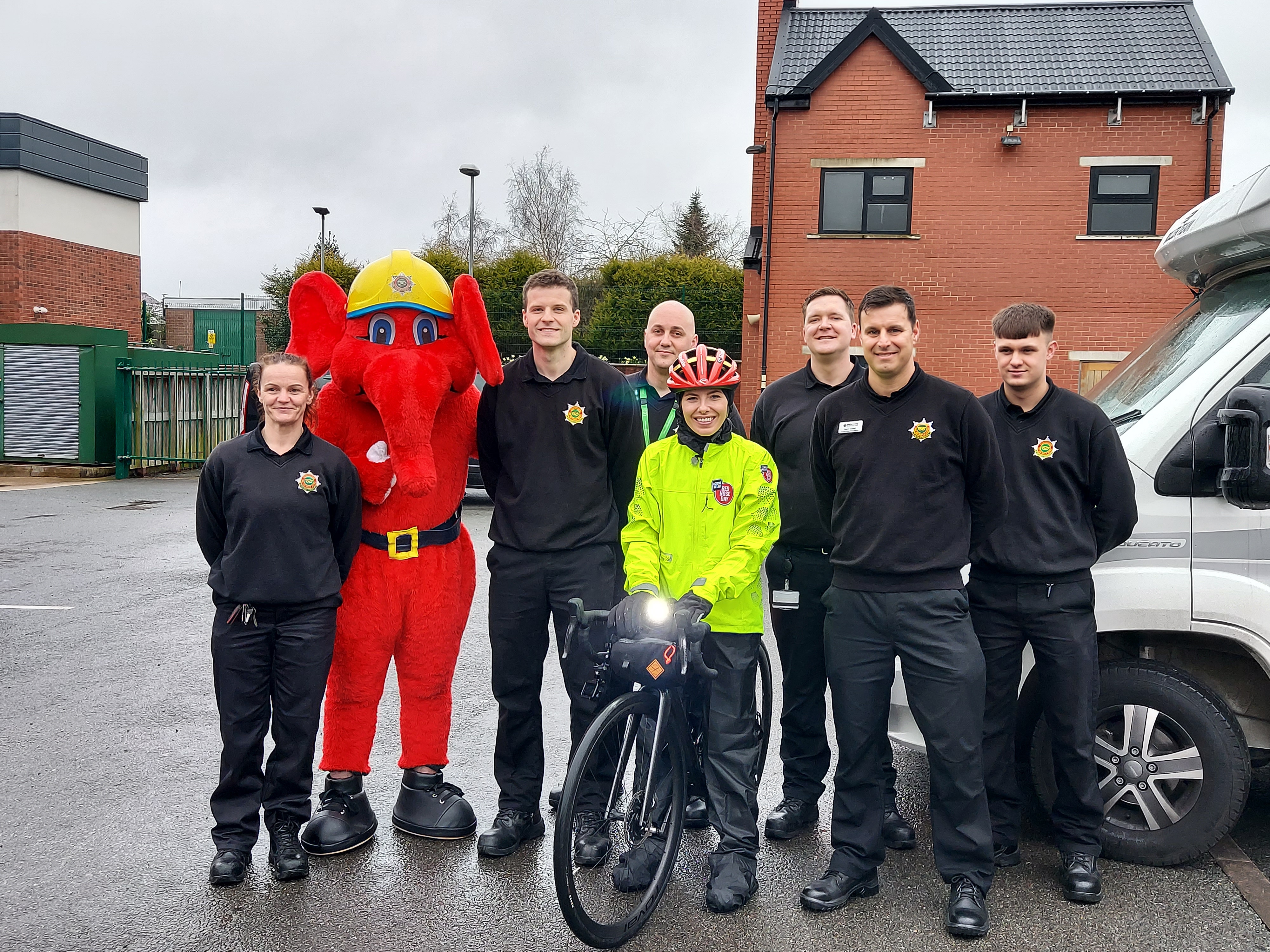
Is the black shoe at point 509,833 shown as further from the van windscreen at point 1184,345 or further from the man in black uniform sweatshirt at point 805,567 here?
the van windscreen at point 1184,345

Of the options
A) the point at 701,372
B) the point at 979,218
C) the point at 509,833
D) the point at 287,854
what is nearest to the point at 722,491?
the point at 701,372

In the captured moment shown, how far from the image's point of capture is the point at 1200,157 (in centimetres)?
1841

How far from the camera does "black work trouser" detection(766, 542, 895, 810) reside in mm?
4230

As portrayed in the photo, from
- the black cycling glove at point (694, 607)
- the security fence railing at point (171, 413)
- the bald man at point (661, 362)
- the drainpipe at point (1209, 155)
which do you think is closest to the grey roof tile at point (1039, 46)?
the drainpipe at point (1209, 155)

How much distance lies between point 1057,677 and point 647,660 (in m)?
1.51

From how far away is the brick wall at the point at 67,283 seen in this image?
26.8 meters

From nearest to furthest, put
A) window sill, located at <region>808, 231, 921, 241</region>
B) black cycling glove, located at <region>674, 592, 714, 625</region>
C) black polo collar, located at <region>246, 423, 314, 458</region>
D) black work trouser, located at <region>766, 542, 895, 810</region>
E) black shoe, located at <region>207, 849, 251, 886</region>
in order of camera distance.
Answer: black cycling glove, located at <region>674, 592, 714, 625</region>, black shoe, located at <region>207, 849, 251, 886</region>, black polo collar, located at <region>246, 423, 314, 458</region>, black work trouser, located at <region>766, 542, 895, 810</region>, window sill, located at <region>808, 231, 921, 241</region>

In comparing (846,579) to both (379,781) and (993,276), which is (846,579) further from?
(993,276)

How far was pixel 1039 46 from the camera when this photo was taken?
790 inches

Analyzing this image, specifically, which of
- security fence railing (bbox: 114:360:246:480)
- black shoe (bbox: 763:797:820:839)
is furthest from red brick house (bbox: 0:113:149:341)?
black shoe (bbox: 763:797:820:839)

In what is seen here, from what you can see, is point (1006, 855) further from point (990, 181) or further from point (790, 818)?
point (990, 181)

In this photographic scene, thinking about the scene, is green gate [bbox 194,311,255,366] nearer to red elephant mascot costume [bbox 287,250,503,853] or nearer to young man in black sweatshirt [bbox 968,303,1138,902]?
red elephant mascot costume [bbox 287,250,503,853]

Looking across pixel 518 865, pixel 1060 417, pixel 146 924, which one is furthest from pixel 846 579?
pixel 146 924

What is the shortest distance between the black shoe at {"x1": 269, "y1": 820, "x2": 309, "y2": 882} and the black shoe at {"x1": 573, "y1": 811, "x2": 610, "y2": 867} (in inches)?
42.0
